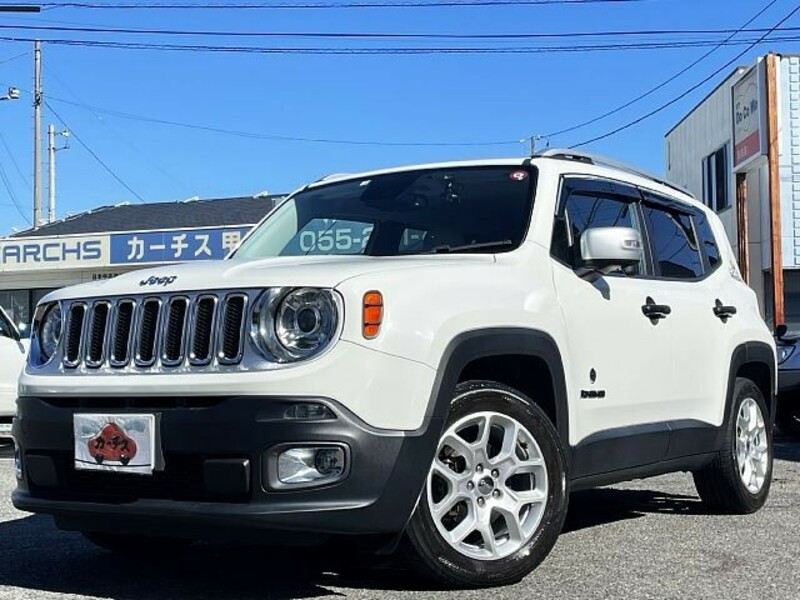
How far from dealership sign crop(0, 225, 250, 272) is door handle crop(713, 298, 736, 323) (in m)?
17.0

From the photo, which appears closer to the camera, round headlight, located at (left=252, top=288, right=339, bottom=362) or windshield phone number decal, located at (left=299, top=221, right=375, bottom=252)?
round headlight, located at (left=252, top=288, right=339, bottom=362)

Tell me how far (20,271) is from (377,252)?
22.3 meters

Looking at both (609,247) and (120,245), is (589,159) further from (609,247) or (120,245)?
(120,245)

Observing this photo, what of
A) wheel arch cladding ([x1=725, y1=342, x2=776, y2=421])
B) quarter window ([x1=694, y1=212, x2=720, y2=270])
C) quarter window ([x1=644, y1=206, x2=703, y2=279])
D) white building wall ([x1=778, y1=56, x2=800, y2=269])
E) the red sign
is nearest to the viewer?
quarter window ([x1=644, y1=206, x2=703, y2=279])

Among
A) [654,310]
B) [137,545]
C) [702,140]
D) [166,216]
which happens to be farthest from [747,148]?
[137,545]

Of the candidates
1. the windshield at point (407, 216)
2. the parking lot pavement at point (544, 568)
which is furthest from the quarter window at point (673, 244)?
the parking lot pavement at point (544, 568)

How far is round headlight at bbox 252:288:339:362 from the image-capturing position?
12.5ft

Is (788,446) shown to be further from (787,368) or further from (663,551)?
(663,551)

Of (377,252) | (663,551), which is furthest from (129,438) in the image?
(663,551)

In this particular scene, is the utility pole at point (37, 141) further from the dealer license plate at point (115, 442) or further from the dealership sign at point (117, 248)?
the dealer license plate at point (115, 442)

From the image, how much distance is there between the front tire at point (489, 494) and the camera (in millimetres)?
4082

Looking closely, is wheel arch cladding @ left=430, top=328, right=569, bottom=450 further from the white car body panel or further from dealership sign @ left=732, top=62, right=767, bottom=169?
dealership sign @ left=732, top=62, right=767, bottom=169

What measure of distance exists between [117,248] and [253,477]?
70.2 feet

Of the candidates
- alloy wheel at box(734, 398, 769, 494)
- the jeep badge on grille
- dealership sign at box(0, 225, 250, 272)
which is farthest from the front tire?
dealership sign at box(0, 225, 250, 272)
